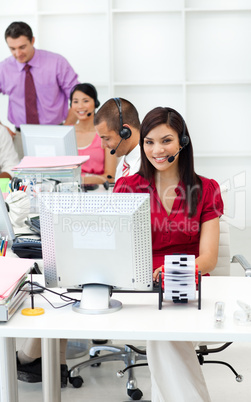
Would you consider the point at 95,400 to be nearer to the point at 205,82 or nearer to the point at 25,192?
the point at 25,192

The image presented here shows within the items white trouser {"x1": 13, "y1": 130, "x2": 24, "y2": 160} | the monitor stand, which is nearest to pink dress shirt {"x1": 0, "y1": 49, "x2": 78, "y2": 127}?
white trouser {"x1": 13, "y1": 130, "x2": 24, "y2": 160}

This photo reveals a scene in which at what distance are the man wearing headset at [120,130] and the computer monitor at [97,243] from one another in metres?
1.31

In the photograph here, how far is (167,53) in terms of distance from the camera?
19.4 ft

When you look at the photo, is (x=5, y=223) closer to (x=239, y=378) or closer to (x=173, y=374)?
(x=173, y=374)

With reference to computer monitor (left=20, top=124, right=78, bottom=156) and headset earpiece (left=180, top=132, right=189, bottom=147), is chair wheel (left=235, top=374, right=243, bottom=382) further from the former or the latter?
computer monitor (left=20, top=124, right=78, bottom=156)

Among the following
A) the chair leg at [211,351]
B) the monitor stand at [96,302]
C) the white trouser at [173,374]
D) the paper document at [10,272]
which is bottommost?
the chair leg at [211,351]

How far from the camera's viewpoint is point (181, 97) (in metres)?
5.96

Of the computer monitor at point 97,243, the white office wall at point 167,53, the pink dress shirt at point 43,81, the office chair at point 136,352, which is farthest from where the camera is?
the white office wall at point 167,53

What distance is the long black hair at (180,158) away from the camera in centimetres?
236

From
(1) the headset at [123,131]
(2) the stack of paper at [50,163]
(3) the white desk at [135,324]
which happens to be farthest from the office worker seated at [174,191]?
(2) the stack of paper at [50,163]

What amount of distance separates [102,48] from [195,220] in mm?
3927

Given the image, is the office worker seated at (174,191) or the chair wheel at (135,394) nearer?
the office worker seated at (174,191)

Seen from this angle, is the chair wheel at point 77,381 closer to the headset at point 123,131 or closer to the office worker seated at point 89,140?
the headset at point 123,131

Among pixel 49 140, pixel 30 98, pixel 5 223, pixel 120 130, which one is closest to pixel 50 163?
pixel 49 140
